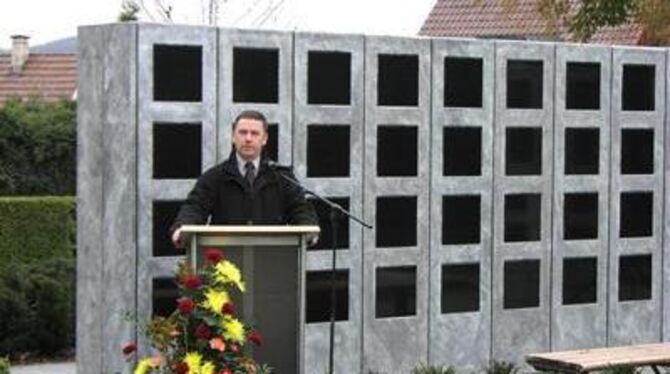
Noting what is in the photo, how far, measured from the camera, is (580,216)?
35.1 feet

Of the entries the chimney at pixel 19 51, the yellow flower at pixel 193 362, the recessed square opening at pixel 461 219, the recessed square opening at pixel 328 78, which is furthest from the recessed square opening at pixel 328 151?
the chimney at pixel 19 51

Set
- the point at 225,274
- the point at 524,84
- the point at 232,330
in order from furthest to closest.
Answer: the point at 524,84 → the point at 225,274 → the point at 232,330

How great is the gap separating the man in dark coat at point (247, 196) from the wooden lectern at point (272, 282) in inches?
15.4

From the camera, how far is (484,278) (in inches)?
401

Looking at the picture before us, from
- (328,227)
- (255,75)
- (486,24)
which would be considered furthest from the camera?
(486,24)

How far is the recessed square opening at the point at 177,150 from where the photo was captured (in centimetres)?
874

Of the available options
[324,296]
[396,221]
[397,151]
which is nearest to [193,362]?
[324,296]

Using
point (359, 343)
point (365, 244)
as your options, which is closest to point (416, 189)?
point (365, 244)

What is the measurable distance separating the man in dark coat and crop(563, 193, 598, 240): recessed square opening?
3439 mm

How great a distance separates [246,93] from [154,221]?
43.6 inches

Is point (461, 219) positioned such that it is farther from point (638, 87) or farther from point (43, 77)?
point (43, 77)

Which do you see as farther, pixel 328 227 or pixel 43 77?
pixel 43 77

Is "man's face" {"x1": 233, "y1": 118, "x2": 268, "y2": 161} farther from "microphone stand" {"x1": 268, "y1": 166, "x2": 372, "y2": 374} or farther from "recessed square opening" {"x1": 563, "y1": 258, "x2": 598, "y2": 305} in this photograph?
"recessed square opening" {"x1": 563, "y1": 258, "x2": 598, "y2": 305}

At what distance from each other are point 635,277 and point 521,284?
1233 mm
